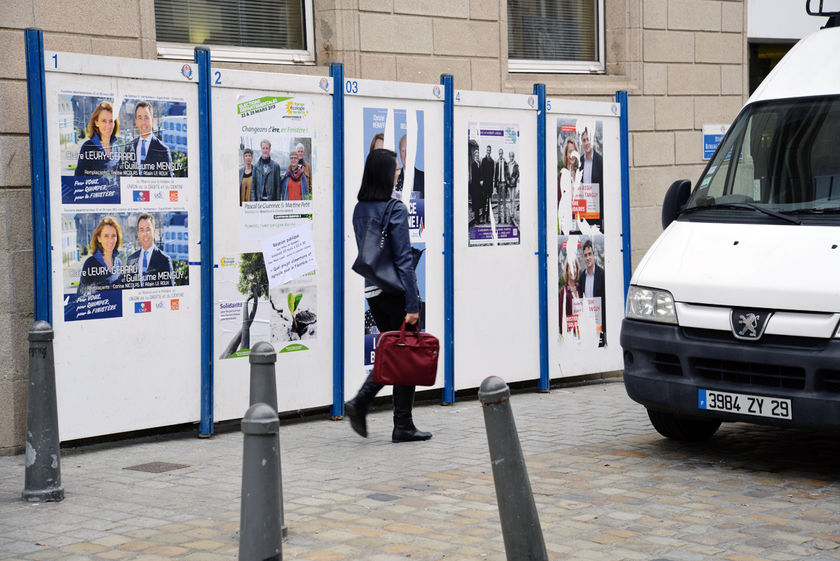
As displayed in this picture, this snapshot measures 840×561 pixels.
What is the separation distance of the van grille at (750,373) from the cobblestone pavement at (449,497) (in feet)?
1.77

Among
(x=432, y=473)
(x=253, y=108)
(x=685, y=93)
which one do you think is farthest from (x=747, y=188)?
(x=685, y=93)

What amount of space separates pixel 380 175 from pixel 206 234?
124 centimetres

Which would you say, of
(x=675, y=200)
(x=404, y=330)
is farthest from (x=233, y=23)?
(x=675, y=200)

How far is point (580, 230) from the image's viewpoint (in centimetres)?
1055

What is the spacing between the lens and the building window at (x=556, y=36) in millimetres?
11688

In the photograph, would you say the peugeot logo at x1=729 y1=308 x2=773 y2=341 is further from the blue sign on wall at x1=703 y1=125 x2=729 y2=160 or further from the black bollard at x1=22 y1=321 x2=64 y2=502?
the blue sign on wall at x1=703 y1=125 x2=729 y2=160

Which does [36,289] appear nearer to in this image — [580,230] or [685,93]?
[580,230]

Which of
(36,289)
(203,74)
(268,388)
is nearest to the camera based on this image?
(268,388)

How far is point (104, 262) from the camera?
7.63 metres

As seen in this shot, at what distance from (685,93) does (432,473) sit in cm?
680

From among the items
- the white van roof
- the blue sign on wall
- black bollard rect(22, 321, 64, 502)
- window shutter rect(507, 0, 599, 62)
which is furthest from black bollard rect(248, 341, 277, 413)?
the blue sign on wall

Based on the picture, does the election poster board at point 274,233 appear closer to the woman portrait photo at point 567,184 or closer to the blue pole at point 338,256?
the blue pole at point 338,256

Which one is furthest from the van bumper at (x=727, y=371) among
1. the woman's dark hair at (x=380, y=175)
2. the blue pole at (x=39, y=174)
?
the blue pole at (x=39, y=174)

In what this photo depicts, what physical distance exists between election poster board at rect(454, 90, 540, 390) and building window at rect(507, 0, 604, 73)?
5.92ft
